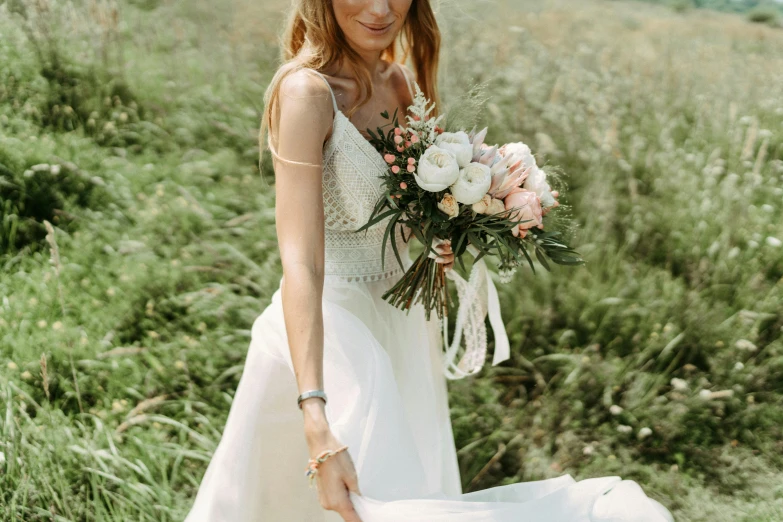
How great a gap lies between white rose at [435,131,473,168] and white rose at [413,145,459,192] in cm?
3

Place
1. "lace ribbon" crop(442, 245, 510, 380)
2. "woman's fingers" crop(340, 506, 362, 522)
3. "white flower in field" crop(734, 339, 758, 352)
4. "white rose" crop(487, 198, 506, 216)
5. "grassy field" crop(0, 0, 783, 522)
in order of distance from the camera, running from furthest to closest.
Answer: "white flower in field" crop(734, 339, 758, 352)
"grassy field" crop(0, 0, 783, 522)
"lace ribbon" crop(442, 245, 510, 380)
"white rose" crop(487, 198, 506, 216)
"woman's fingers" crop(340, 506, 362, 522)

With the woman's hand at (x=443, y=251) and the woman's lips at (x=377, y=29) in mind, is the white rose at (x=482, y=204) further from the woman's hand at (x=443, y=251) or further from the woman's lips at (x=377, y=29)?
the woman's lips at (x=377, y=29)

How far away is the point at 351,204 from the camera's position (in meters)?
2.43

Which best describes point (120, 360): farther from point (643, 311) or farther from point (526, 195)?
point (643, 311)

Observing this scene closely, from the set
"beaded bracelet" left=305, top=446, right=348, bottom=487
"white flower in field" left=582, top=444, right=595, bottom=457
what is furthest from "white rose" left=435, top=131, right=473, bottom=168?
"white flower in field" left=582, top=444, right=595, bottom=457

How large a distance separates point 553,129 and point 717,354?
2.09 meters

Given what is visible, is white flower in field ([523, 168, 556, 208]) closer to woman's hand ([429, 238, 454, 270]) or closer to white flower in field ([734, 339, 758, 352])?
woman's hand ([429, 238, 454, 270])

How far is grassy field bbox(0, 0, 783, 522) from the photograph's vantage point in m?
3.72

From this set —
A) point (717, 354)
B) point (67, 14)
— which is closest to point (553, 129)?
point (717, 354)

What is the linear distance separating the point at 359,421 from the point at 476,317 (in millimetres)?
869

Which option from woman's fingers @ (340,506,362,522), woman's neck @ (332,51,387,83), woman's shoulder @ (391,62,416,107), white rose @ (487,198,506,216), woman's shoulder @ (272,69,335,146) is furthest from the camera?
woman's shoulder @ (391,62,416,107)

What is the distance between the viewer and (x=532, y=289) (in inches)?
180

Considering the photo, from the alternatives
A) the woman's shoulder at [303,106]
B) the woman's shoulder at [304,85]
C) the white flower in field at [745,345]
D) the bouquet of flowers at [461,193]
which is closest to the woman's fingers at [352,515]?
the bouquet of flowers at [461,193]

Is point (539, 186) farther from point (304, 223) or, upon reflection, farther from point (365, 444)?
point (365, 444)
